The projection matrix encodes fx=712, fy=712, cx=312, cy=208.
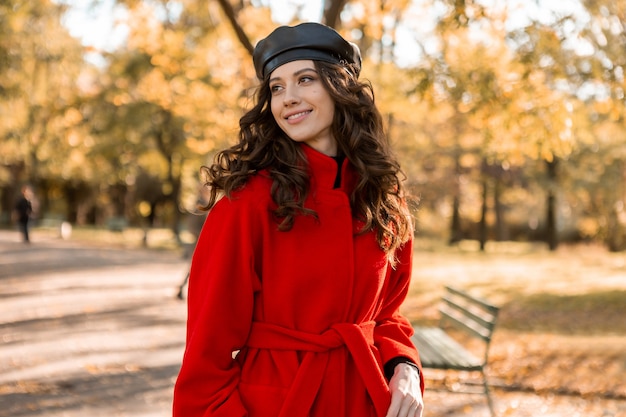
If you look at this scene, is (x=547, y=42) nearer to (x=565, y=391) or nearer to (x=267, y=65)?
(x=565, y=391)

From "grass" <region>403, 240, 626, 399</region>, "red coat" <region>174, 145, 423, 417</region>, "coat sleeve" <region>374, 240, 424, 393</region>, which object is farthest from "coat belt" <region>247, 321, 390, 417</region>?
"grass" <region>403, 240, 626, 399</region>

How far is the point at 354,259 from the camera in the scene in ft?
6.88

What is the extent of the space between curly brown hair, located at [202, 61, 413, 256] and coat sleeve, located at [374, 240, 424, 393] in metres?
0.09

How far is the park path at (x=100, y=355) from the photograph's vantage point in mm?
6012

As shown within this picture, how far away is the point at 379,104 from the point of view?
11117 millimetres

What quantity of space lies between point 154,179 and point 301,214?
41953mm

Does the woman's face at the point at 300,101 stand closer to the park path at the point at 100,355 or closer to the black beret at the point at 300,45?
the black beret at the point at 300,45

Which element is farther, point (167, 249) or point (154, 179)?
point (154, 179)

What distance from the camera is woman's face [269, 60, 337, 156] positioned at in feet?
7.03

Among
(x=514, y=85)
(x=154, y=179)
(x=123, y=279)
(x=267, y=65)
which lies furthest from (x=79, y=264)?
(x=154, y=179)

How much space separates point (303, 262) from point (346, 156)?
1.42ft

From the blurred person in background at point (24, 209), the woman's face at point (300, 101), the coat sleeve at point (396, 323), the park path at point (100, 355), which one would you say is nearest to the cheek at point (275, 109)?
the woman's face at point (300, 101)

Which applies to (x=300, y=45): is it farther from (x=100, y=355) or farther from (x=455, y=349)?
(x=100, y=355)

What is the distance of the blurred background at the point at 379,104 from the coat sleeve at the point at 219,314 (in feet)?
2.34
